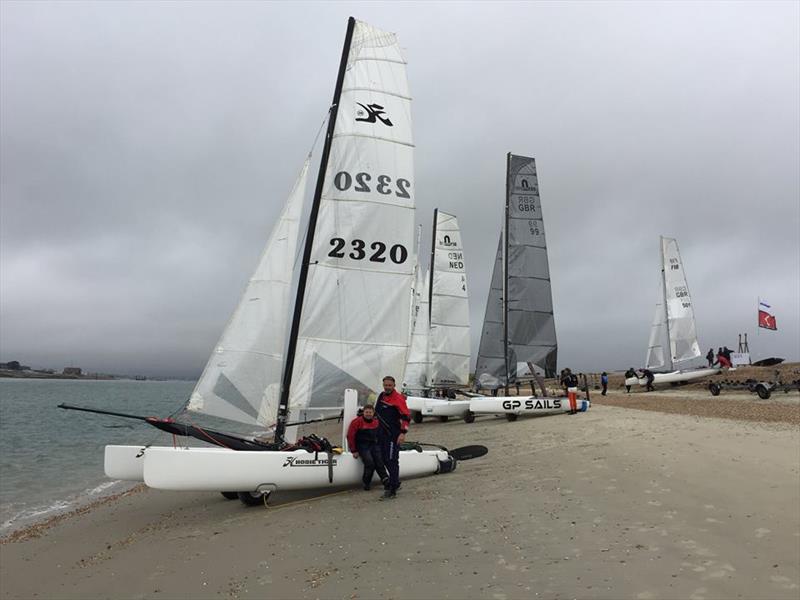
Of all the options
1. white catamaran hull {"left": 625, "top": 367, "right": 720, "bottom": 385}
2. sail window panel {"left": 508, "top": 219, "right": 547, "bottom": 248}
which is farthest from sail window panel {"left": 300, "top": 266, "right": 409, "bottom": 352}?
white catamaran hull {"left": 625, "top": 367, "right": 720, "bottom": 385}

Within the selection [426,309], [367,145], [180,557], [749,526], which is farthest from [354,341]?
[426,309]

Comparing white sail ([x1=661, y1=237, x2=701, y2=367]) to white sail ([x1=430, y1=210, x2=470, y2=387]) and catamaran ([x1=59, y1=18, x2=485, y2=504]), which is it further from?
catamaran ([x1=59, y1=18, x2=485, y2=504])

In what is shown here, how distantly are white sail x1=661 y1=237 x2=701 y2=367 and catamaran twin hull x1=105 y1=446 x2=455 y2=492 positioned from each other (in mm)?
25533

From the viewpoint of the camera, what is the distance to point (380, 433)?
7695 mm

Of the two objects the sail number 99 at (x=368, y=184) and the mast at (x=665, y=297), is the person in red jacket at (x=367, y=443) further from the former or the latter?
the mast at (x=665, y=297)

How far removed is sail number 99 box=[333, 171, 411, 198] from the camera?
871 centimetres

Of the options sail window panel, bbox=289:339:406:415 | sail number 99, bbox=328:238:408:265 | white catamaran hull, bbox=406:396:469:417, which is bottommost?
white catamaran hull, bbox=406:396:469:417

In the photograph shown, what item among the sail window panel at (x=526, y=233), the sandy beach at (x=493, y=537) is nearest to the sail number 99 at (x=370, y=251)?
the sandy beach at (x=493, y=537)

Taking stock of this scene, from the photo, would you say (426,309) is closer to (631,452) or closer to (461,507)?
(631,452)

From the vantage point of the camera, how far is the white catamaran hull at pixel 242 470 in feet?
21.4

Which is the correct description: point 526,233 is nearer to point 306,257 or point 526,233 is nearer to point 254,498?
point 306,257

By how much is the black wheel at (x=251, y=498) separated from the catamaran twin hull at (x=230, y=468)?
0.23 metres

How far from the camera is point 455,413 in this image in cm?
1767

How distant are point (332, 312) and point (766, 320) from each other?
3599 centimetres
